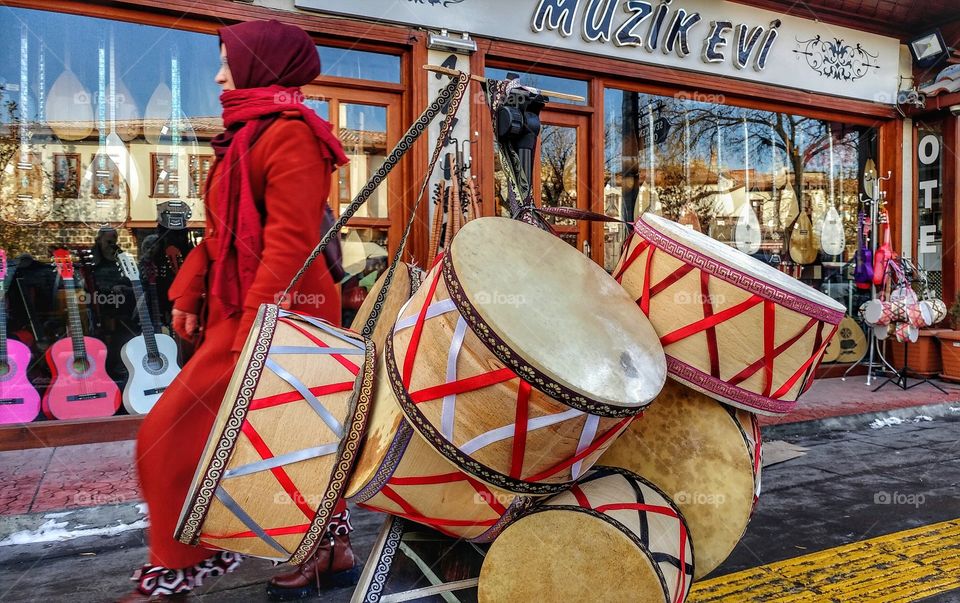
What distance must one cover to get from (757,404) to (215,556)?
159 centimetres

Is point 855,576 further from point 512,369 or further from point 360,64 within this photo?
point 360,64

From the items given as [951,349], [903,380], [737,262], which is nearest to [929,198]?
[951,349]

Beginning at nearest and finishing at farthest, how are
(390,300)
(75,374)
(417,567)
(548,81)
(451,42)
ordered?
1. (417,567)
2. (390,300)
3. (75,374)
4. (451,42)
5. (548,81)

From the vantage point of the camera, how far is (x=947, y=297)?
7.81 metres

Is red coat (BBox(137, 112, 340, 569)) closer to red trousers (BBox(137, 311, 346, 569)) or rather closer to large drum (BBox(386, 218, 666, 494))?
red trousers (BBox(137, 311, 346, 569))

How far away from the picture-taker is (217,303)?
1.95 metres

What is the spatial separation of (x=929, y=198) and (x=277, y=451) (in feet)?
29.2

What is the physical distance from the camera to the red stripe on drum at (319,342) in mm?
1573

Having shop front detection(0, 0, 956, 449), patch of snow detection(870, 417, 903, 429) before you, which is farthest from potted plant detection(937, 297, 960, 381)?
patch of snow detection(870, 417, 903, 429)

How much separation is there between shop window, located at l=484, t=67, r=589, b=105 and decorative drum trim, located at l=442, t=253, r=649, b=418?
476 cm

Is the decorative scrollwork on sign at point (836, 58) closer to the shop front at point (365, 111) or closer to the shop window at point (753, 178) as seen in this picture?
the shop front at point (365, 111)

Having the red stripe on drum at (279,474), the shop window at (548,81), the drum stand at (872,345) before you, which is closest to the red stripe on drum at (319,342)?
the red stripe on drum at (279,474)

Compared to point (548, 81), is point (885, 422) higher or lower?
lower

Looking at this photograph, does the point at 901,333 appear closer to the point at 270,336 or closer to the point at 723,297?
the point at 723,297
